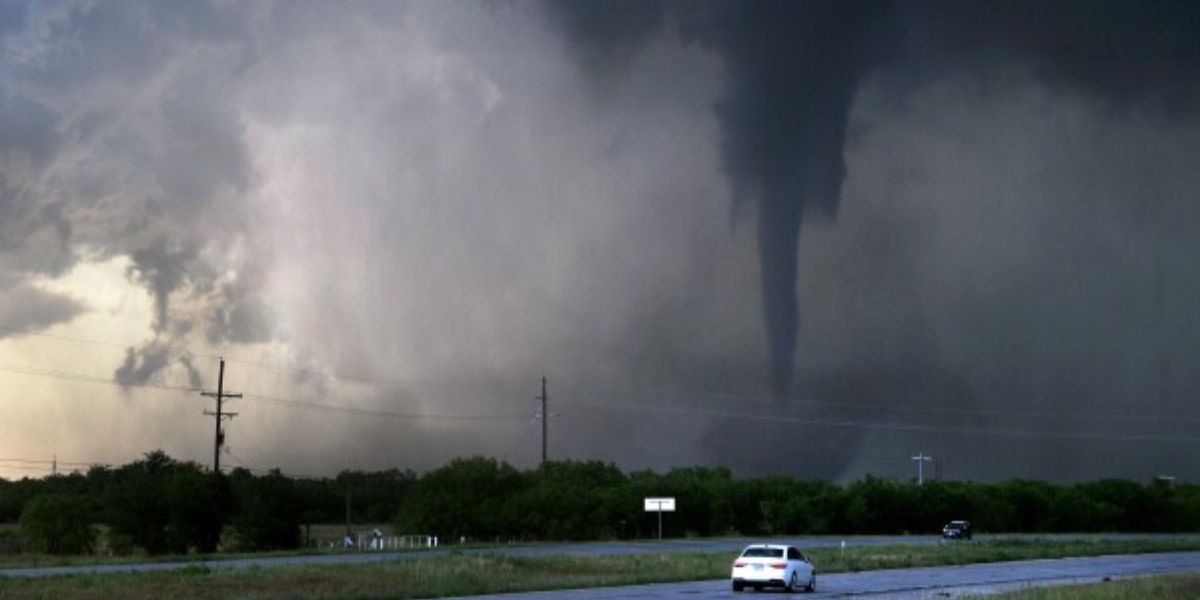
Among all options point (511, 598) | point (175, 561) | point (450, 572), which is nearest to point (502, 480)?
point (175, 561)

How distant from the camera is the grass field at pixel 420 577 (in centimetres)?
4884

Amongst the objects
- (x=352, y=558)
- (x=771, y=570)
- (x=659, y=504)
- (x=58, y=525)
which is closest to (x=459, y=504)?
(x=659, y=504)

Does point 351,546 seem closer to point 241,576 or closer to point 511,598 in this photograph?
point 241,576

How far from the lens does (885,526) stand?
164m

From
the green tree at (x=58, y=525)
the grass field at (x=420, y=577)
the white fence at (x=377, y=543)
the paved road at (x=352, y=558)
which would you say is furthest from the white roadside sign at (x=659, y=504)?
the green tree at (x=58, y=525)

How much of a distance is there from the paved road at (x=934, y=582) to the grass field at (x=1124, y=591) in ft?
6.35

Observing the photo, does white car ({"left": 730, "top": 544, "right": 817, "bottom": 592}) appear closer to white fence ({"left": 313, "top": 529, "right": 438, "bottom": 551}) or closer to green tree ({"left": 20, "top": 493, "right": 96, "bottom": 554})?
white fence ({"left": 313, "top": 529, "right": 438, "bottom": 551})

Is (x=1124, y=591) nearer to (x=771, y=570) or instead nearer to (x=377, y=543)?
(x=771, y=570)

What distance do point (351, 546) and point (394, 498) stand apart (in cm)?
8891

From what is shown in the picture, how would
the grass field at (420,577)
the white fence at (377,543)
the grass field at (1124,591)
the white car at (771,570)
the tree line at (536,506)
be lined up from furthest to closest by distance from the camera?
the tree line at (536,506), the white fence at (377,543), the white car at (771,570), the grass field at (420,577), the grass field at (1124,591)

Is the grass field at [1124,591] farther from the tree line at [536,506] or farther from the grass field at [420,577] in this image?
the tree line at [536,506]

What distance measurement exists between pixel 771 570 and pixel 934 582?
1039cm

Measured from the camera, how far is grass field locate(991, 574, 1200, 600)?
4528 cm

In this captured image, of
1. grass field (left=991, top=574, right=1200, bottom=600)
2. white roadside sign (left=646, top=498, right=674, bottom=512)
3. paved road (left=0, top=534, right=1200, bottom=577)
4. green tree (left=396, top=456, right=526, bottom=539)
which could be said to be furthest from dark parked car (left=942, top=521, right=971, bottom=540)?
grass field (left=991, top=574, right=1200, bottom=600)
